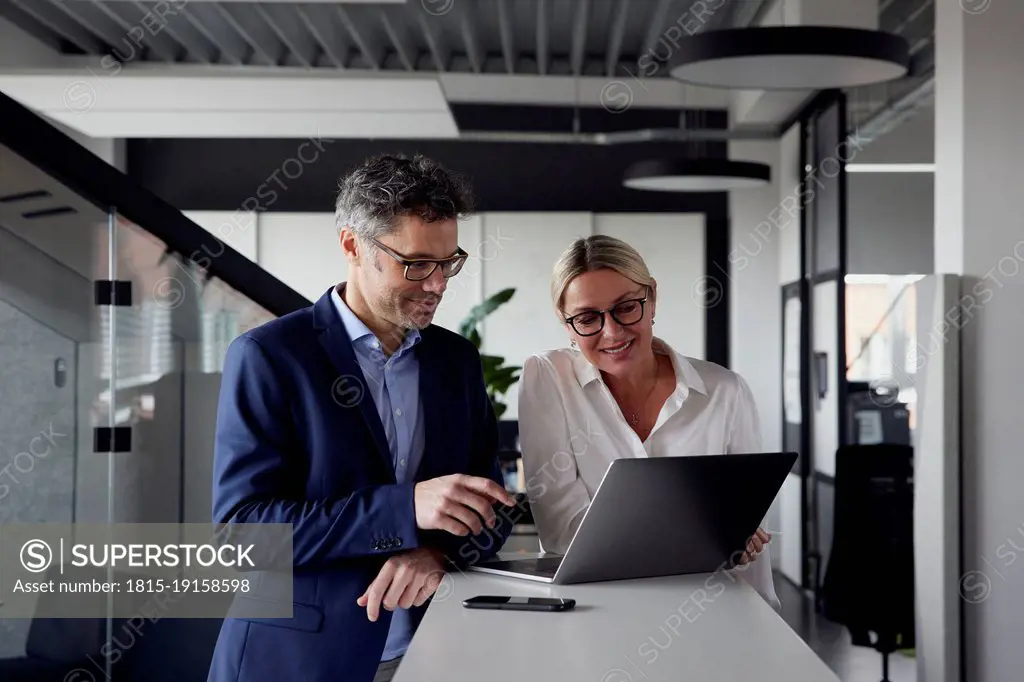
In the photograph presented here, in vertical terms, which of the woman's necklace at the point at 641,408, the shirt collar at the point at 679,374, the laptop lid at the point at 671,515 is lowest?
the laptop lid at the point at 671,515

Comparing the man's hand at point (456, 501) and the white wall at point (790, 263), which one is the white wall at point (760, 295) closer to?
the white wall at point (790, 263)

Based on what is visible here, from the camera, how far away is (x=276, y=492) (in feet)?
6.75

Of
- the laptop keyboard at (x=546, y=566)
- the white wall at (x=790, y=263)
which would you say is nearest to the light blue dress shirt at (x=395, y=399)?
the laptop keyboard at (x=546, y=566)

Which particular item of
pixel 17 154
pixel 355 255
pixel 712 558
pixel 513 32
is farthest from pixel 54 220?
pixel 513 32

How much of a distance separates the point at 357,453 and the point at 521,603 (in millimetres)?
411

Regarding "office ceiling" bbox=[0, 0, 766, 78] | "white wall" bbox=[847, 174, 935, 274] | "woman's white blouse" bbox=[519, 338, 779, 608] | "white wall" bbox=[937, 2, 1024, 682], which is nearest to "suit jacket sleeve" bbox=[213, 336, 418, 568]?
"woman's white blouse" bbox=[519, 338, 779, 608]

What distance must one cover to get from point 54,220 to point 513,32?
7164 mm

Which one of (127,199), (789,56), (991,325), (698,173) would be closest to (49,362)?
(127,199)

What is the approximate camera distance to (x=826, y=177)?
8.46m

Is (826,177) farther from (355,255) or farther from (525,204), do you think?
(355,255)

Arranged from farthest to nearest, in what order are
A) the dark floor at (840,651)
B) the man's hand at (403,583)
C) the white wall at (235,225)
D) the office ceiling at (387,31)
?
1. the white wall at (235,225)
2. the office ceiling at (387,31)
3. the dark floor at (840,651)
4. the man's hand at (403,583)

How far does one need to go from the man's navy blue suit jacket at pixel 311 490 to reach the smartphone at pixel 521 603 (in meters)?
0.16

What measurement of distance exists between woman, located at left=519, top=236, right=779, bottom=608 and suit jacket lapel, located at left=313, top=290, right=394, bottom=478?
46 centimetres

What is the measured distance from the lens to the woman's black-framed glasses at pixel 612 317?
2.56 m
